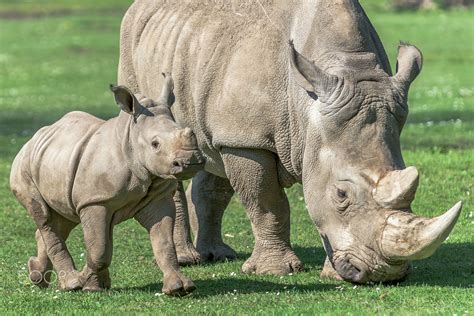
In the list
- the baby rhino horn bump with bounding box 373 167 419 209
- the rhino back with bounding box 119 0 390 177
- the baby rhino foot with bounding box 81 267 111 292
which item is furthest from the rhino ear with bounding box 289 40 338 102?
the baby rhino foot with bounding box 81 267 111 292

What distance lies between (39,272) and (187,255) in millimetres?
1901

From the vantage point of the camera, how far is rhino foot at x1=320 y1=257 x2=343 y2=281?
9.91 metres

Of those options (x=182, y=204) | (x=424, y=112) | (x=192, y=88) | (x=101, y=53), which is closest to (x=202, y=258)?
(x=182, y=204)

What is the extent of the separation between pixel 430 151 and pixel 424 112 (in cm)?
537

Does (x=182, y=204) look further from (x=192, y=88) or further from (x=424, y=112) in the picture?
(x=424, y=112)

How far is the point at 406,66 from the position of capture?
31.8 ft

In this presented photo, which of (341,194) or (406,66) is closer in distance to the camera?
(341,194)

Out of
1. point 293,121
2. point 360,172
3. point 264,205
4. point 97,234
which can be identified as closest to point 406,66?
point 293,121

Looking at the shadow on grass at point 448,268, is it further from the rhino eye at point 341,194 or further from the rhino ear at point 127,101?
the rhino ear at point 127,101

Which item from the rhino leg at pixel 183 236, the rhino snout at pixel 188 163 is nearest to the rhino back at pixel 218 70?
the rhino leg at pixel 183 236

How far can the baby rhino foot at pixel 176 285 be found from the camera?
29.0 ft

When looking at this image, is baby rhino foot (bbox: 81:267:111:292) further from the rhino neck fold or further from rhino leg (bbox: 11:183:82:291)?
the rhino neck fold

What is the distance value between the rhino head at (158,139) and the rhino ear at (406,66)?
5.47ft

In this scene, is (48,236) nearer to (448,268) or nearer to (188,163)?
(188,163)
